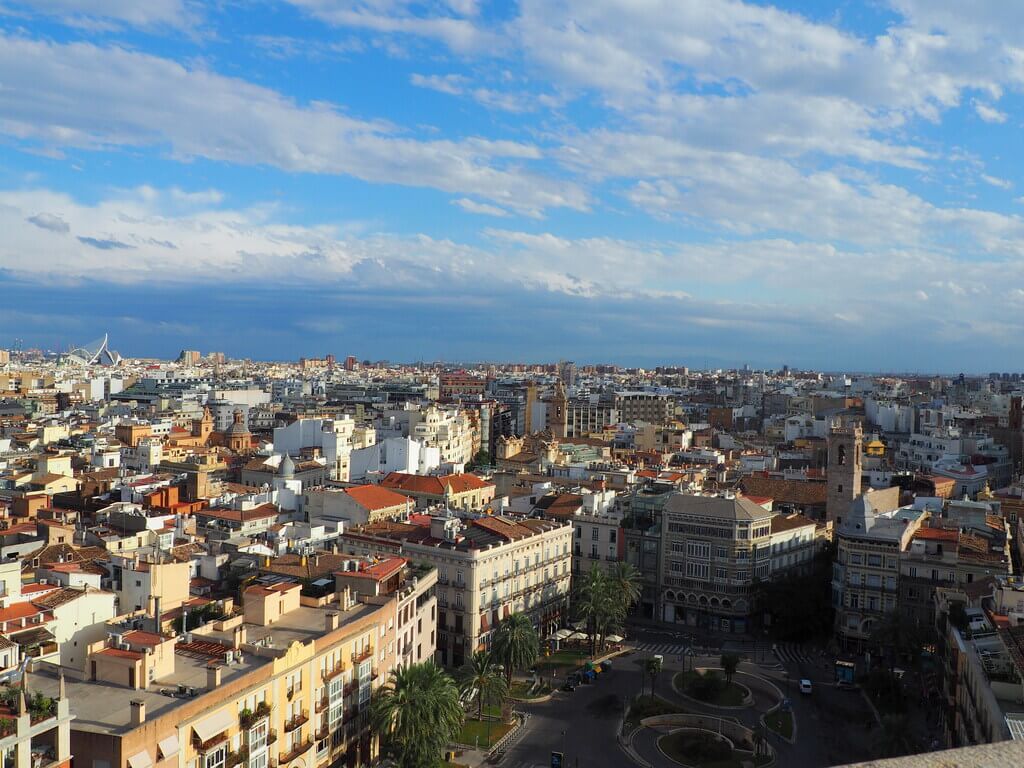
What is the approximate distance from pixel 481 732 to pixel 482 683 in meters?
1.98

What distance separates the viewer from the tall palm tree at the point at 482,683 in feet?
129

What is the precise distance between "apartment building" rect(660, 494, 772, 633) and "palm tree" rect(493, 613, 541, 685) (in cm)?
1661

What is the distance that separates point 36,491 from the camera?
6266 cm

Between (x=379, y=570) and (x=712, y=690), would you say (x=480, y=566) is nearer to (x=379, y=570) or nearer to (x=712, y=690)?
(x=379, y=570)

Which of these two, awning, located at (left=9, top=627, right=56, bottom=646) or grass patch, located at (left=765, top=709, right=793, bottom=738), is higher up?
awning, located at (left=9, top=627, right=56, bottom=646)

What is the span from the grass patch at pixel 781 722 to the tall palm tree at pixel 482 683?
1181cm

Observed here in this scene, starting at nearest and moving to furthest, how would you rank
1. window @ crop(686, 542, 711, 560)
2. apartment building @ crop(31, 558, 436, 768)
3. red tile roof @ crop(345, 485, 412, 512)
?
apartment building @ crop(31, 558, 436, 768)
window @ crop(686, 542, 711, 560)
red tile roof @ crop(345, 485, 412, 512)

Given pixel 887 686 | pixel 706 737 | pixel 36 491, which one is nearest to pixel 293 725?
pixel 706 737

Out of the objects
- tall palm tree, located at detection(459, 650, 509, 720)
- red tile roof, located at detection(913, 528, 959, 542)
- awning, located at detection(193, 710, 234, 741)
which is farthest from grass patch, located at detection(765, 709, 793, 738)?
awning, located at detection(193, 710, 234, 741)

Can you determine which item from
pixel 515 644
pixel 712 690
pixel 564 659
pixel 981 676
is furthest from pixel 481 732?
pixel 981 676

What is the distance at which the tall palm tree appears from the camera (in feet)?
129

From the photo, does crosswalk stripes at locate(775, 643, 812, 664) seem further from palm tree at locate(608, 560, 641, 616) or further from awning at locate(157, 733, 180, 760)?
awning at locate(157, 733, 180, 760)

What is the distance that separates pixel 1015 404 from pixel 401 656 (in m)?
96.1

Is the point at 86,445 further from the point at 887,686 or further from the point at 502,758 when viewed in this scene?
the point at 887,686
